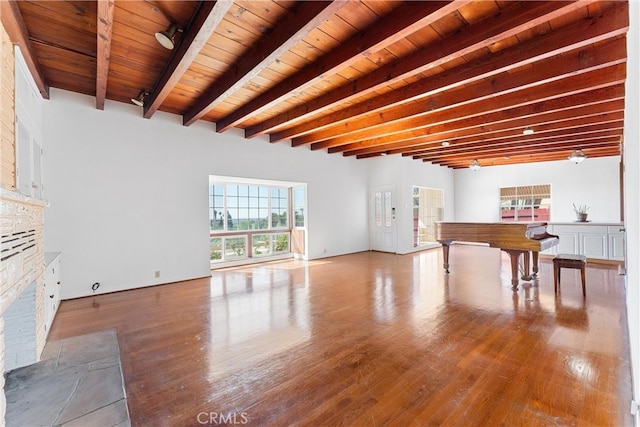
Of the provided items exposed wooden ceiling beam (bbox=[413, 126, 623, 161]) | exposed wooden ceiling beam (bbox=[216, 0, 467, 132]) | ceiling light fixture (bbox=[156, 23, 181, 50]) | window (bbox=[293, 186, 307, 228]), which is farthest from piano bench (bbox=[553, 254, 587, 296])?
ceiling light fixture (bbox=[156, 23, 181, 50])

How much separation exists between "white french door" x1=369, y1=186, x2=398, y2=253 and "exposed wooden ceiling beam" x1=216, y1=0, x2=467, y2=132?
489 cm

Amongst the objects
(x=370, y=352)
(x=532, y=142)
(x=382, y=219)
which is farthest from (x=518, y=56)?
(x=382, y=219)

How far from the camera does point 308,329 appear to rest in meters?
2.89

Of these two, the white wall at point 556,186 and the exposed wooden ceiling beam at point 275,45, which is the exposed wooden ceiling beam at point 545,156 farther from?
the exposed wooden ceiling beam at point 275,45

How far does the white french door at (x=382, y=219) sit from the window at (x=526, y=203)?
404 centimetres

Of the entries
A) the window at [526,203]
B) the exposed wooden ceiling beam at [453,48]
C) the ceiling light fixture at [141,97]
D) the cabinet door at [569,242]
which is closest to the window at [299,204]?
the exposed wooden ceiling beam at [453,48]

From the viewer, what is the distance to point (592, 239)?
6242 millimetres

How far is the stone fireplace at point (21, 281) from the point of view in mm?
1652

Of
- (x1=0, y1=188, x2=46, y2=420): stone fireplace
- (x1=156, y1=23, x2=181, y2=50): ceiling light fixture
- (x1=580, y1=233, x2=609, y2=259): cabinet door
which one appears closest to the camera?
(x1=0, y1=188, x2=46, y2=420): stone fireplace

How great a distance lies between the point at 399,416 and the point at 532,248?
335 cm

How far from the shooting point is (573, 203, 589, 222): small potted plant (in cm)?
650

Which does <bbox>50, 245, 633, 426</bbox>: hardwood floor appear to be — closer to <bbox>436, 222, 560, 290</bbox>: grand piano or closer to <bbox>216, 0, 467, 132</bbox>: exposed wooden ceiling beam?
<bbox>436, 222, 560, 290</bbox>: grand piano

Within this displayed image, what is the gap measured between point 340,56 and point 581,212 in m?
7.54

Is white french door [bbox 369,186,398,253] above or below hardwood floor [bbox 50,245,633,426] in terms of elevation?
above
